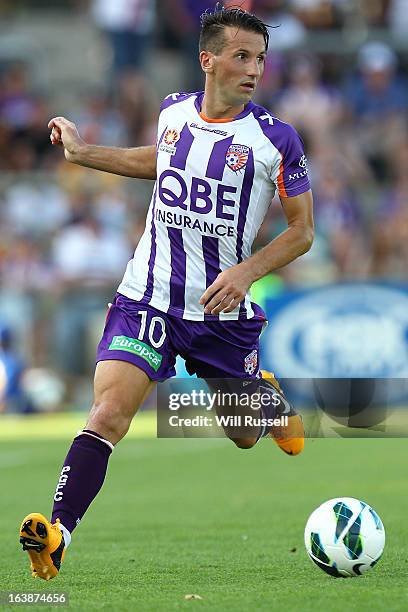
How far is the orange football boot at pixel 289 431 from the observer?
7.21 meters

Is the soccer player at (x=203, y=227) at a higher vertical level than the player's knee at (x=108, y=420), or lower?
higher

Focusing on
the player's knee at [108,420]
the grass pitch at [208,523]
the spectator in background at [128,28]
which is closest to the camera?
the grass pitch at [208,523]

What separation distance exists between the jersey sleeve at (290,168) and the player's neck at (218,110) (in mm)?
285

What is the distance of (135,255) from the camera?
266 inches

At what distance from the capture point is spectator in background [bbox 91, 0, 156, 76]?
72.1ft

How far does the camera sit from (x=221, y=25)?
6469mm

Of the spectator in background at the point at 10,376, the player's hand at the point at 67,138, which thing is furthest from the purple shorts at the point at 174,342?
the spectator in background at the point at 10,376

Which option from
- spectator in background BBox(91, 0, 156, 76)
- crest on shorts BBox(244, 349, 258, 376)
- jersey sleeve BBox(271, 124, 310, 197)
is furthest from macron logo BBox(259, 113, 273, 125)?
spectator in background BBox(91, 0, 156, 76)

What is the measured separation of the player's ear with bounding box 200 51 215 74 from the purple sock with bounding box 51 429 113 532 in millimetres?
1857

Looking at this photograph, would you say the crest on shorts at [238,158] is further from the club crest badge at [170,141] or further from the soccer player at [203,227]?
the club crest badge at [170,141]

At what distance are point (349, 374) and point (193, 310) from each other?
10233 mm

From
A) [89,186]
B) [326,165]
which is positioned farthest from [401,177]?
[89,186]

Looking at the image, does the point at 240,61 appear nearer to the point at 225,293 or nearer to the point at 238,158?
the point at 238,158

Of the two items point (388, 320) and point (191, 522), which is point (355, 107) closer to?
point (388, 320)
